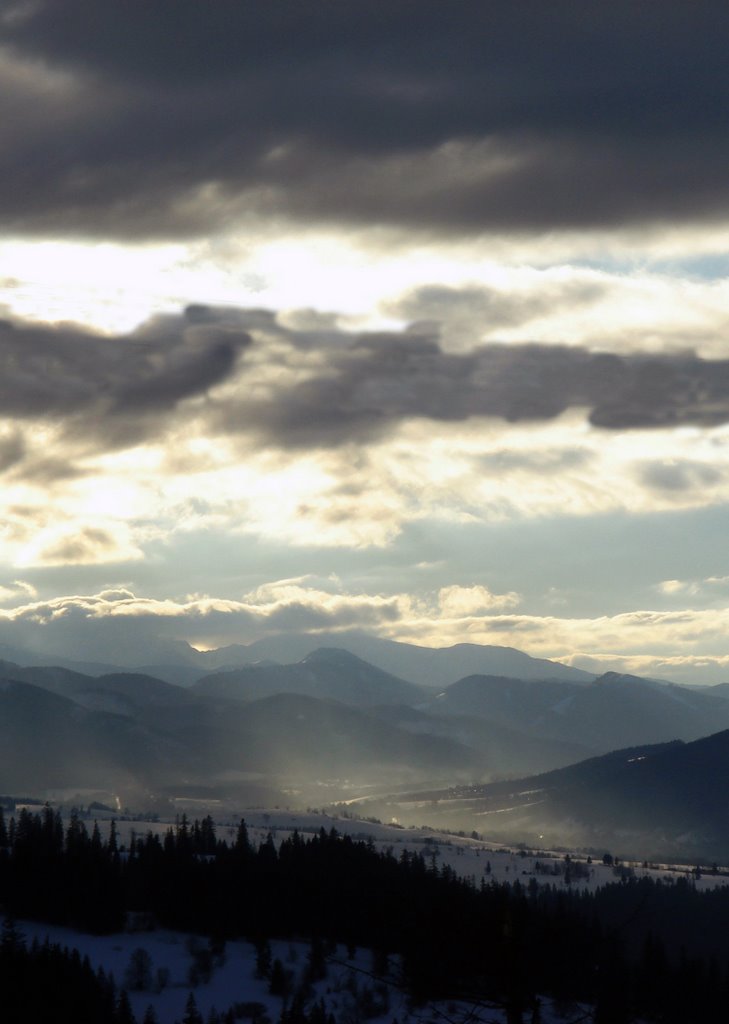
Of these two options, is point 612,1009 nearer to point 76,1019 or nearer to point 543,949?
point 543,949

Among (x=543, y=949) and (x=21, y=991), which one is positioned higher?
(x=543, y=949)

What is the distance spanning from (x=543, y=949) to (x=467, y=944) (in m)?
6.50

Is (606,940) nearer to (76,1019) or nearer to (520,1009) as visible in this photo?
(520,1009)

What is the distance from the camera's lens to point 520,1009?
39562 mm

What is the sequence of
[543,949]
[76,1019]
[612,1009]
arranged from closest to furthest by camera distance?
[543,949]
[612,1009]
[76,1019]

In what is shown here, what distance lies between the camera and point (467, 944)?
39.4 meters

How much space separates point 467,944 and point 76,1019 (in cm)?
17043

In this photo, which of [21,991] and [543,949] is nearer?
[543,949]

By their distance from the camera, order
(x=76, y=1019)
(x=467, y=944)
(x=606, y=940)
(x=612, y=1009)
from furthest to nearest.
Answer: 1. (x=76, y=1019)
2. (x=612, y=1009)
3. (x=467, y=944)
4. (x=606, y=940)

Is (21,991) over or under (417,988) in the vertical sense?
under

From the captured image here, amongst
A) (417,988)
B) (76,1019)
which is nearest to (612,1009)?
(417,988)

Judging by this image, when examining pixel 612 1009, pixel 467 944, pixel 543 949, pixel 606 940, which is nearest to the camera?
pixel 606 940

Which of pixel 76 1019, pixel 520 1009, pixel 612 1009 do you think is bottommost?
pixel 76 1019

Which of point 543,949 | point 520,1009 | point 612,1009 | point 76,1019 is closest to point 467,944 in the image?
point 520,1009
